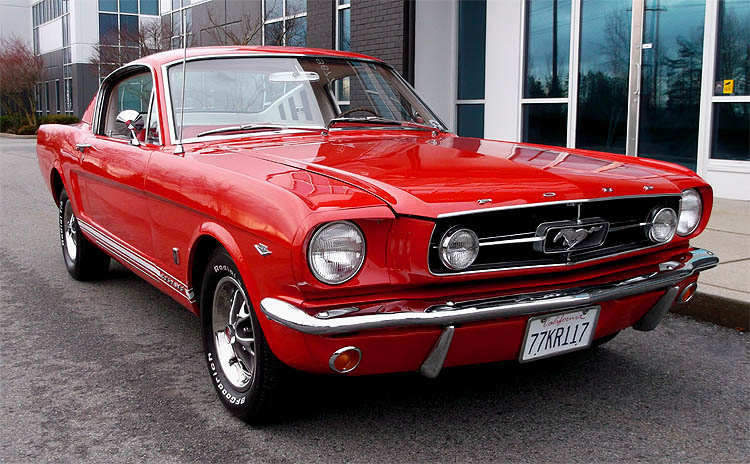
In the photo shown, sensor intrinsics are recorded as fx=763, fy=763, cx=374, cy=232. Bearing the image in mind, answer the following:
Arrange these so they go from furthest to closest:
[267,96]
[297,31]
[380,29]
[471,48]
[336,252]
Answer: [297,31] → [380,29] → [471,48] → [267,96] → [336,252]

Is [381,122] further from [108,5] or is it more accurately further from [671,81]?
[108,5]

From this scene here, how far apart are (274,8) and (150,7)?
25.1 meters

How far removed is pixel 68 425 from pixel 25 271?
3176mm

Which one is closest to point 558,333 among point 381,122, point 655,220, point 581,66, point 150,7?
point 655,220

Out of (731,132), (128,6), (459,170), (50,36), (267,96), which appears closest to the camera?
(459,170)

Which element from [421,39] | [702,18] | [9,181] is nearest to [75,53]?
[9,181]

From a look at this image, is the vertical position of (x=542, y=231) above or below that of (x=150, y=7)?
below

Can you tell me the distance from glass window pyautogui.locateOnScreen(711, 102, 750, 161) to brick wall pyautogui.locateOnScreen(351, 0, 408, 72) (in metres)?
4.80

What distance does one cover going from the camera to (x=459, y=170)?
3057 mm

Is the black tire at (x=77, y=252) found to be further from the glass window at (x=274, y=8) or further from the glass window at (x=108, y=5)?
the glass window at (x=108, y=5)

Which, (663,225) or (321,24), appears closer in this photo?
(663,225)

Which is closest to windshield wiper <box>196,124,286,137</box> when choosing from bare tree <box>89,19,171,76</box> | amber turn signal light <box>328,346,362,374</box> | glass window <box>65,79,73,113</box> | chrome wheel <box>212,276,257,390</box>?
chrome wheel <box>212,276,257,390</box>

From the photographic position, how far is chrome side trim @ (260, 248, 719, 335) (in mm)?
2490

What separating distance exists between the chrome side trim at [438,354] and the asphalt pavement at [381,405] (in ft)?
1.14
